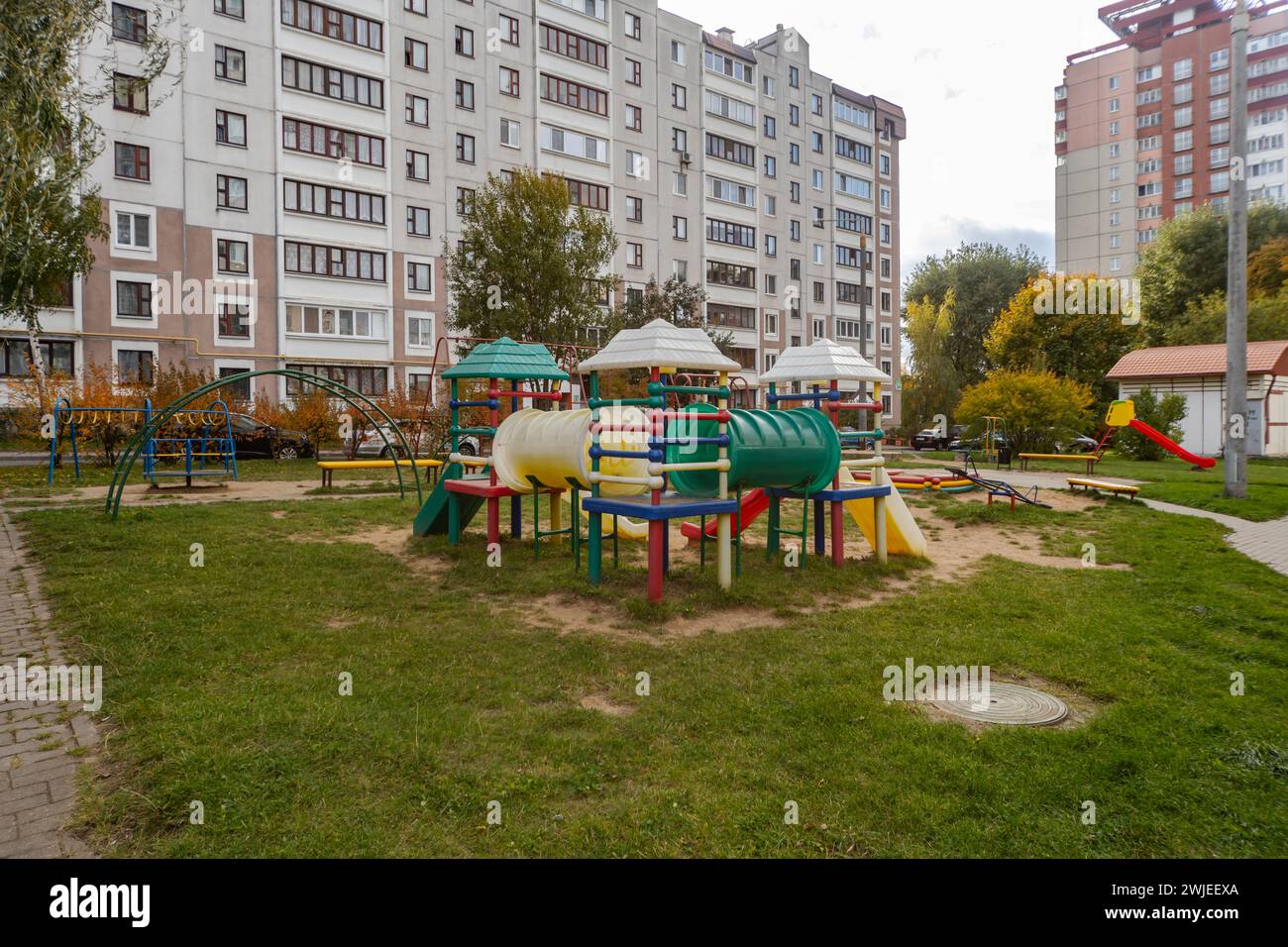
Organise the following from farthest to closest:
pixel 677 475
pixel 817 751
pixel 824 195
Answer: pixel 824 195, pixel 677 475, pixel 817 751

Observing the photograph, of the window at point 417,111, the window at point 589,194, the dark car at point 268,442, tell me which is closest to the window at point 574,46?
the window at point 589,194

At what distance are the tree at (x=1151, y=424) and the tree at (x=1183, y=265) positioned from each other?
673 inches

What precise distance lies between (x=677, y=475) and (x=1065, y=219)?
101m

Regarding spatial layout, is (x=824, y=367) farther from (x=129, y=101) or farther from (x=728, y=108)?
(x=728, y=108)

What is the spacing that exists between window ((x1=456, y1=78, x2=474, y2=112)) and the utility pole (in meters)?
36.1

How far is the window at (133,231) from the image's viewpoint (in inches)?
1314

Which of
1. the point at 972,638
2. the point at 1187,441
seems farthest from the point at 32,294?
the point at 1187,441

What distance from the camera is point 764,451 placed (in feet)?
30.8

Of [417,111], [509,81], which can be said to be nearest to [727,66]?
[509,81]

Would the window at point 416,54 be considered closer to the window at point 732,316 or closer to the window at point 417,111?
the window at point 417,111

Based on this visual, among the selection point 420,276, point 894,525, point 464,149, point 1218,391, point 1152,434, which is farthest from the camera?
point 464,149

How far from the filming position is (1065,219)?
9231 centimetres

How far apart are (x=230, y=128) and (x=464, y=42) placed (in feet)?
46.0
